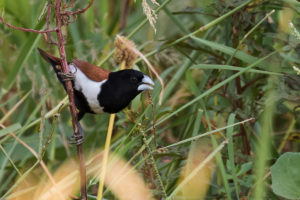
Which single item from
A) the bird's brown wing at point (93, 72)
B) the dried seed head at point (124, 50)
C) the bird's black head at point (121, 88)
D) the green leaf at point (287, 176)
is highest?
the dried seed head at point (124, 50)

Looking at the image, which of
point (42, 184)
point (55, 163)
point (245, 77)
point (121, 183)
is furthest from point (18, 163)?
point (245, 77)

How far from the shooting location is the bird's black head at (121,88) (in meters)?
1.41

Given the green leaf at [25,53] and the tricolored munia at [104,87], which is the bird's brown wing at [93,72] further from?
the green leaf at [25,53]

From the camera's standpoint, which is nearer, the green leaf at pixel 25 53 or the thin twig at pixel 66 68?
the thin twig at pixel 66 68

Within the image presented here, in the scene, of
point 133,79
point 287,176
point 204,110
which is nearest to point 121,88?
point 133,79

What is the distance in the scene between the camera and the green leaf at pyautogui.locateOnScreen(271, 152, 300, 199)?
4.32 ft

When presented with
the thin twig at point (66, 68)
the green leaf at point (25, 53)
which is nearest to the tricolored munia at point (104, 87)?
the thin twig at point (66, 68)

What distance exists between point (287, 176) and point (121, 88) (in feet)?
1.58

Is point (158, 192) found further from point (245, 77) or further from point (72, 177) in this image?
point (245, 77)

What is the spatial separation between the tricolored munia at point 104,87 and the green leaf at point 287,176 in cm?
38

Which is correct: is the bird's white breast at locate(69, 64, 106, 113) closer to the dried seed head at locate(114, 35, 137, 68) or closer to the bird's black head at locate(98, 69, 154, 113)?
the bird's black head at locate(98, 69, 154, 113)

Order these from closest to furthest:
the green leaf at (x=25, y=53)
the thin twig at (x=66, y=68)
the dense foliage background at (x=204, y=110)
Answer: the thin twig at (x=66, y=68)
the dense foliage background at (x=204, y=110)
the green leaf at (x=25, y=53)

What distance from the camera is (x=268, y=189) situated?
155cm

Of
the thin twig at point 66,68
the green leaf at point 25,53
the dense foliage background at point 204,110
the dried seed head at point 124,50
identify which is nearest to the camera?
the thin twig at point 66,68
